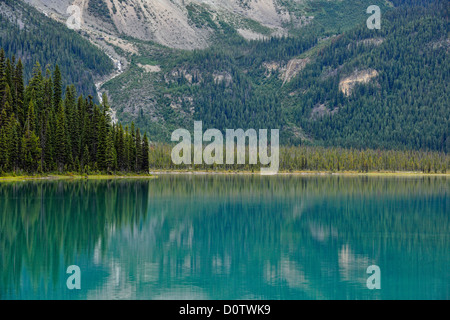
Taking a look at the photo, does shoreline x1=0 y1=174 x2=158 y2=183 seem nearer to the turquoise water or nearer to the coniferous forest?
the coniferous forest

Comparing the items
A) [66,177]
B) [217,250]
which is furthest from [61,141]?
[217,250]

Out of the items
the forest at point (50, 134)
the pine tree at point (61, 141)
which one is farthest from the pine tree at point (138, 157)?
the pine tree at point (61, 141)

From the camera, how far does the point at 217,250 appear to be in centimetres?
4266

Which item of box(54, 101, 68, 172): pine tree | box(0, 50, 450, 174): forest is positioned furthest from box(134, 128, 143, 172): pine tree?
box(54, 101, 68, 172): pine tree

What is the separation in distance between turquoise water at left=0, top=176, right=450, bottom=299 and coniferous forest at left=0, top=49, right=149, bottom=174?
4416 centimetres

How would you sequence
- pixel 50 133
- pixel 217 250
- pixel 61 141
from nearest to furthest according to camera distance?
1. pixel 217 250
2. pixel 61 141
3. pixel 50 133

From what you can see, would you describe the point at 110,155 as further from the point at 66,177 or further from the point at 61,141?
the point at 61,141

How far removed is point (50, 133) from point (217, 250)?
91.9 meters

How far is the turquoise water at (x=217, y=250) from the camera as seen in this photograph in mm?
31188
